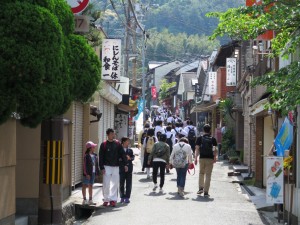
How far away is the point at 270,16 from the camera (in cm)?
1067

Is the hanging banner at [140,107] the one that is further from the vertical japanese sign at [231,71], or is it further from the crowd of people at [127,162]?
the crowd of people at [127,162]

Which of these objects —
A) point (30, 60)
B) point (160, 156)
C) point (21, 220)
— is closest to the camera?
point (30, 60)

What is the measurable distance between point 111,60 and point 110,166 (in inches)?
382

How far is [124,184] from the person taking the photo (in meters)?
16.6

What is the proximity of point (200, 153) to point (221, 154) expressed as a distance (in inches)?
676

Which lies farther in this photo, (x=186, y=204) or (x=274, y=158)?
(x=186, y=204)

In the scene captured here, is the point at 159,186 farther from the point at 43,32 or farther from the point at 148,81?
the point at 148,81

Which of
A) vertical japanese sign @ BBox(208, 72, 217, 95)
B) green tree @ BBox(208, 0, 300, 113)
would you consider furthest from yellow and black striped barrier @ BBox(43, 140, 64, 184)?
vertical japanese sign @ BBox(208, 72, 217, 95)

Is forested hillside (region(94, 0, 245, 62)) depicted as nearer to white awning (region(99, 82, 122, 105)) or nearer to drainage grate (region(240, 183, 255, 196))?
white awning (region(99, 82, 122, 105))

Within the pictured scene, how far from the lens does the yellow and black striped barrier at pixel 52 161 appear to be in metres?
12.5

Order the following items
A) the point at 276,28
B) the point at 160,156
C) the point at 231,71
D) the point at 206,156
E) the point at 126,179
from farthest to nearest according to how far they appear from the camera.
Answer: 1. the point at 231,71
2. the point at 160,156
3. the point at 206,156
4. the point at 126,179
5. the point at 276,28

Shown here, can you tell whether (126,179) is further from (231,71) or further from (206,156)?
(231,71)

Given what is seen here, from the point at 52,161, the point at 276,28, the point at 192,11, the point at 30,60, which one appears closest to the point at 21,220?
the point at 52,161

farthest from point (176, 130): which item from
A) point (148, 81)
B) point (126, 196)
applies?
point (148, 81)
